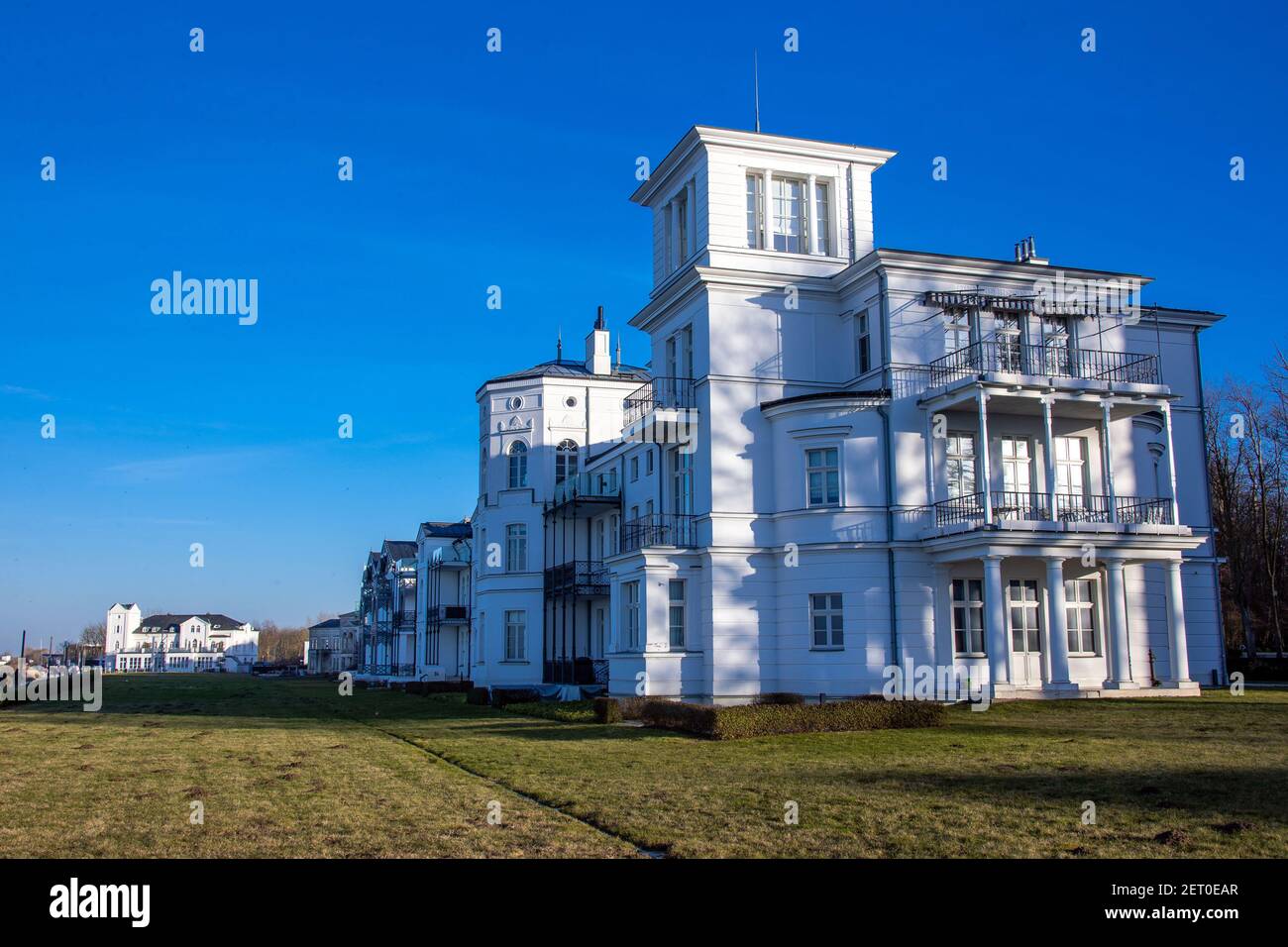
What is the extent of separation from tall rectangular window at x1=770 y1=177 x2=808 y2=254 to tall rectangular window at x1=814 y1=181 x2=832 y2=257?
409 millimetres

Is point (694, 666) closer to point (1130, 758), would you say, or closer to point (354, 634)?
point (1130, 758)

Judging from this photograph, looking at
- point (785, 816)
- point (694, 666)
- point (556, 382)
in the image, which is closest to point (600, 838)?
point (785, 816)

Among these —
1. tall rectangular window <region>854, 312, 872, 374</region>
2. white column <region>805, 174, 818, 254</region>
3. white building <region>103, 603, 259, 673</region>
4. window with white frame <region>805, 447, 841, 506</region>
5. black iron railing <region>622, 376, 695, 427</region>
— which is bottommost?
white building <region>103, 603, 259, 673</region>

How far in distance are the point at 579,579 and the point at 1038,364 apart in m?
20.4

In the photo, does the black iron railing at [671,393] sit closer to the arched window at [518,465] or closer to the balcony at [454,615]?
the arched window at [518,465]

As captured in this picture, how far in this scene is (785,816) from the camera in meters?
10.9

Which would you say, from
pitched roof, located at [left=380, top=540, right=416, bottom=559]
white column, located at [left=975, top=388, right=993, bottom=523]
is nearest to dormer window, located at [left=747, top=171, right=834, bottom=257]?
white column, located at [left=975, top=388, right=993, bottom=523]

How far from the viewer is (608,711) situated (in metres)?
24.7

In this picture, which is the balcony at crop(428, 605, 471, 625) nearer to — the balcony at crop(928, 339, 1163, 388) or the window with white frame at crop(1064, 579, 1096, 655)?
the balcony at crop(928, 339, 1163, 388)

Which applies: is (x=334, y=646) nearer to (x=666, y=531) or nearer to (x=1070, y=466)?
(x=666, y=531)

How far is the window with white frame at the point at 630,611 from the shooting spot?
3042 cm

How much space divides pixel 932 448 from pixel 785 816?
19399 mm

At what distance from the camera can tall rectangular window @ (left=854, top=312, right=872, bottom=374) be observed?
98.7ft

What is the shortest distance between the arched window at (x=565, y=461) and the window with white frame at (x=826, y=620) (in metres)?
19.9
